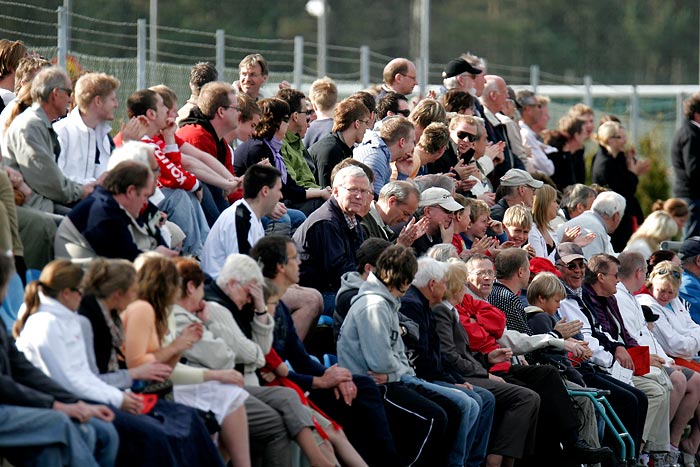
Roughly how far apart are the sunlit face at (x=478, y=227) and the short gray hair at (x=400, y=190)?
85cm

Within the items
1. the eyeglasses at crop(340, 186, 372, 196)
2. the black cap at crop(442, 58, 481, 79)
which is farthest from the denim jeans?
the black cap at crop(442, 58, 481, 79)

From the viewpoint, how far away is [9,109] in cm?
814

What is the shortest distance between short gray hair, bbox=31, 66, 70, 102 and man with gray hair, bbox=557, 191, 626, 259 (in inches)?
203

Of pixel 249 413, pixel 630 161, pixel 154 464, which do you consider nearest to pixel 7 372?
pixel 154 464

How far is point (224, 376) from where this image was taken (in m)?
6.98

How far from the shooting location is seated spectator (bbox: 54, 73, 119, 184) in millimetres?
8141

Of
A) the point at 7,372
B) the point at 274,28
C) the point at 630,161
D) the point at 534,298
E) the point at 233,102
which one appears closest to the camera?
the point at 7,372

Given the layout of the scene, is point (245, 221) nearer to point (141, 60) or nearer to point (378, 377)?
point (378, 377)

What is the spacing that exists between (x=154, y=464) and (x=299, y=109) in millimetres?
4758

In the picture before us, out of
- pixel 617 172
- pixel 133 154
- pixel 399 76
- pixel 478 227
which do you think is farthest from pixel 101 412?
pixel 617 172

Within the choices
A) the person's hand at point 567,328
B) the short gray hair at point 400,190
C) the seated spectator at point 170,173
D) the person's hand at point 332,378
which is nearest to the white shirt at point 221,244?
the seated spectator at point 170,173

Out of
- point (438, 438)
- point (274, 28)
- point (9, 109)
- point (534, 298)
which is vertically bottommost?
point (438, 438)

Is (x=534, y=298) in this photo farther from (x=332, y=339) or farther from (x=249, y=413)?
(x=249, y=413)

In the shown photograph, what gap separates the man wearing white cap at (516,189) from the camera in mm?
11641
